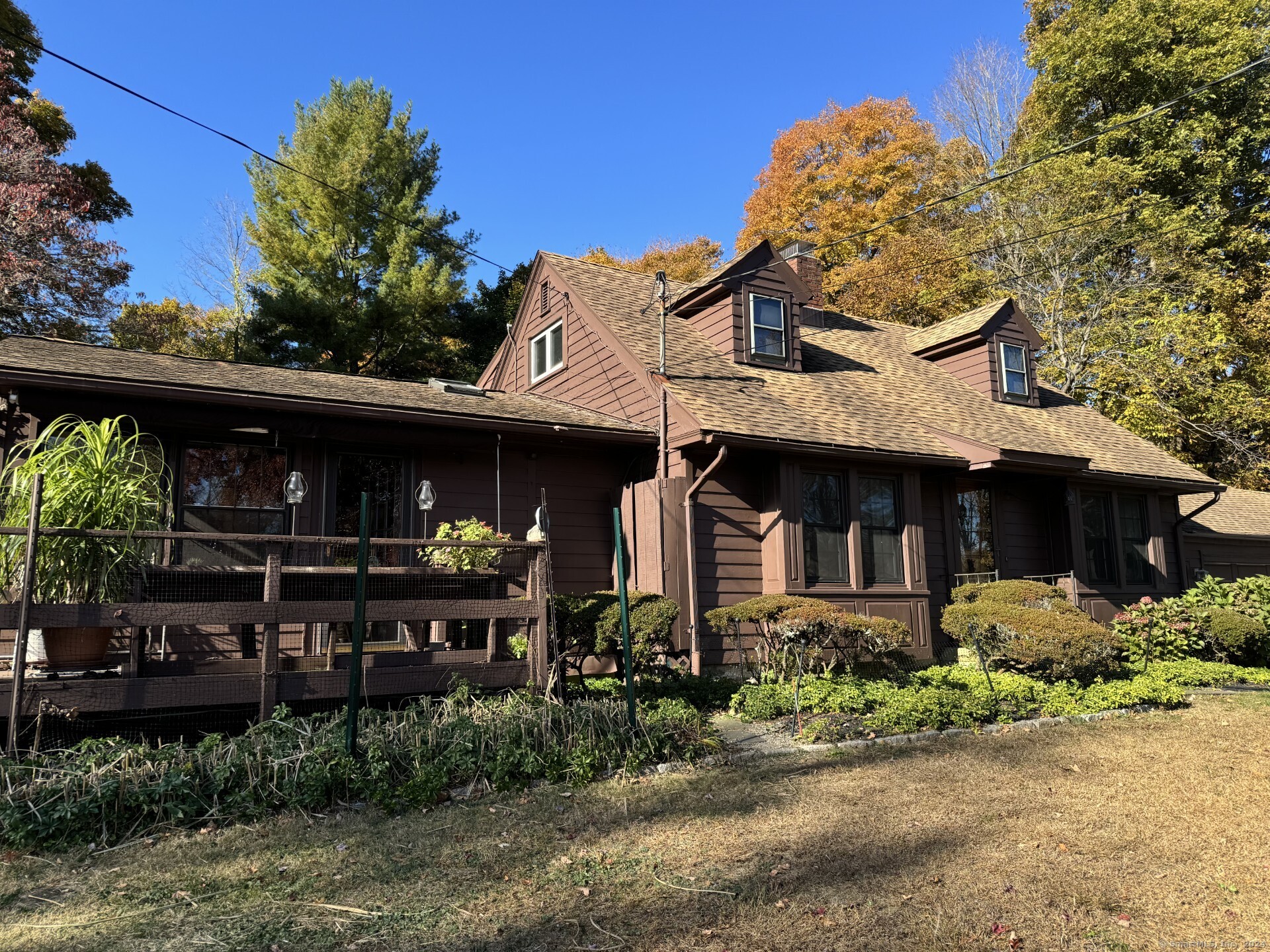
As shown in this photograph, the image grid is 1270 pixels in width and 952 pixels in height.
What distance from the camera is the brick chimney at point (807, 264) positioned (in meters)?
16.5

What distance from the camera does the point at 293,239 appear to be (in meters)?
24.9

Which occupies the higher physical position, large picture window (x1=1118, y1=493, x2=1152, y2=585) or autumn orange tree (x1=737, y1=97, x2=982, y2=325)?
autumn orange tree (x1=737, y1=97, x2=982, y2=325)

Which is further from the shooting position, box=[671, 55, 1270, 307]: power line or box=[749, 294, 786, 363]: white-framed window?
box=[749, 294, 786, 363]: white-framed window

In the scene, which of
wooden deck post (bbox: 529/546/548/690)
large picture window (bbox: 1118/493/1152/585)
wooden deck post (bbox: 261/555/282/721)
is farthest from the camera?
large picture window (bbox: 1118/493/1152/585)

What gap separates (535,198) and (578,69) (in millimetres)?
2687

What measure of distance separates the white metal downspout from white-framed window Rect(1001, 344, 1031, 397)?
851 cm

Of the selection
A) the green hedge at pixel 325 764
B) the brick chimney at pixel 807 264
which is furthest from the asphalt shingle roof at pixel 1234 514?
the green hedge at pixel 325 764

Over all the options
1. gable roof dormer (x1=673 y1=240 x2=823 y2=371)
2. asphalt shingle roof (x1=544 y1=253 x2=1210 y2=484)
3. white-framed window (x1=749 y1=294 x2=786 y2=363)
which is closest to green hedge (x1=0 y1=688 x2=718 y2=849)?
asphalt shingle roof (x1=544 y1=253 x2=1210 y2=484)

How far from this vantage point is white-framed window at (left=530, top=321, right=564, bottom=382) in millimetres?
14086

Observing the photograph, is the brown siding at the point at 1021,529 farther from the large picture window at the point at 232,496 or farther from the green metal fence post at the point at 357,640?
the green metal fence post at the point at 357,640

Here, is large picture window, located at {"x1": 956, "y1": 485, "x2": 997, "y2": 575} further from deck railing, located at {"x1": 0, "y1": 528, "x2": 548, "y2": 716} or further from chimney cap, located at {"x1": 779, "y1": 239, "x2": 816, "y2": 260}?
deck railing, located at {"x1": 0, "y1": 528, "x2": 548, "y2": 716}

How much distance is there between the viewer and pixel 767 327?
513 inches

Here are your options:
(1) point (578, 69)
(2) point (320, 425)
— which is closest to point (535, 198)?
(1) point (578, 69)

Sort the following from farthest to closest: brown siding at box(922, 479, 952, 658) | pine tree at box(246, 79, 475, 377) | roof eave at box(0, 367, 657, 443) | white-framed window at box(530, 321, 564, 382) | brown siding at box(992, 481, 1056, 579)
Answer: pine tree at box(246, 79, 475, 377), white-framed window at box(530, 321, 564, 382), brown siding at box(992, 481, 1056, 579), brown siding at box(922, 479, 952, 658), roof eave at box(0, 367, 657, 443)
